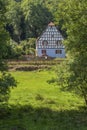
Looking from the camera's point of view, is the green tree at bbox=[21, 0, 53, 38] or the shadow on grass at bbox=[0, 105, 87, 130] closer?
the shadow on grass at bbox=[0, 105, 87, 130]

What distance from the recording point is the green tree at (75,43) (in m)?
26.7

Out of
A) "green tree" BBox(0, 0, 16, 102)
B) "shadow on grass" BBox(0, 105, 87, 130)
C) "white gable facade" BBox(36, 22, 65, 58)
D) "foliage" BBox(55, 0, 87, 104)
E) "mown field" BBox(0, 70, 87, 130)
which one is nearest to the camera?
"shadow on grass" BBox(0, 105, 87, 130)

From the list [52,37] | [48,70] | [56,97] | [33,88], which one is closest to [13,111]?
[56,97]

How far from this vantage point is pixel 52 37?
314 feet

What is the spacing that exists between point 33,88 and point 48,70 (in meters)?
20.9

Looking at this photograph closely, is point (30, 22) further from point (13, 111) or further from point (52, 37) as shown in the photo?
point (13, 111)

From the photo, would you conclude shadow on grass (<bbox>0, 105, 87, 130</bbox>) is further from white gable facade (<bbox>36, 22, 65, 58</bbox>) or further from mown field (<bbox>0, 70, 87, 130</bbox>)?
white gable facade (<bbox>36, 22, 65, 58</bbox>)

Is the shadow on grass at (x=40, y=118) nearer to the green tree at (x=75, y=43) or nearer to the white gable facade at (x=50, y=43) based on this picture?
the green tree at (x=75, y=43)

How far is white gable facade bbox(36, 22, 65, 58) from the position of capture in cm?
9512

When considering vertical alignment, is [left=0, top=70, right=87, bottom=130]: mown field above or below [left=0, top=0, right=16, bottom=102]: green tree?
below

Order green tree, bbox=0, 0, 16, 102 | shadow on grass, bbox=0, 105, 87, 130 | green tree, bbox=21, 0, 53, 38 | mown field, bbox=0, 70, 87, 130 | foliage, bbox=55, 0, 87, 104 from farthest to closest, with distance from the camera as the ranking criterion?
green tree, bbox=21, 0, 53, 38 < foliage, bbox=55, 0, 87, 104 < green tree, bbox=0, 0, 16, 102 < mown field, bbox=0, 70, 87, 130 < shadow on grass, bbox=0, 105, 87, 130

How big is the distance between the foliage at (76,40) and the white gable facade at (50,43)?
222ft

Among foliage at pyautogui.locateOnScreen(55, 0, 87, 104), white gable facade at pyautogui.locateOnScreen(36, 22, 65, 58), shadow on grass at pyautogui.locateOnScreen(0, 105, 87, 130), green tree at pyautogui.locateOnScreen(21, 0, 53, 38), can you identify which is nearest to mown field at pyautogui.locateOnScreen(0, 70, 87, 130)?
shadow on grass at pyautogui.locateOnScreen(0, 105, 87, 130)

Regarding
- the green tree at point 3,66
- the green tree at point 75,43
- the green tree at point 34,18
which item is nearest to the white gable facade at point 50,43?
the green tree at point 34,18
